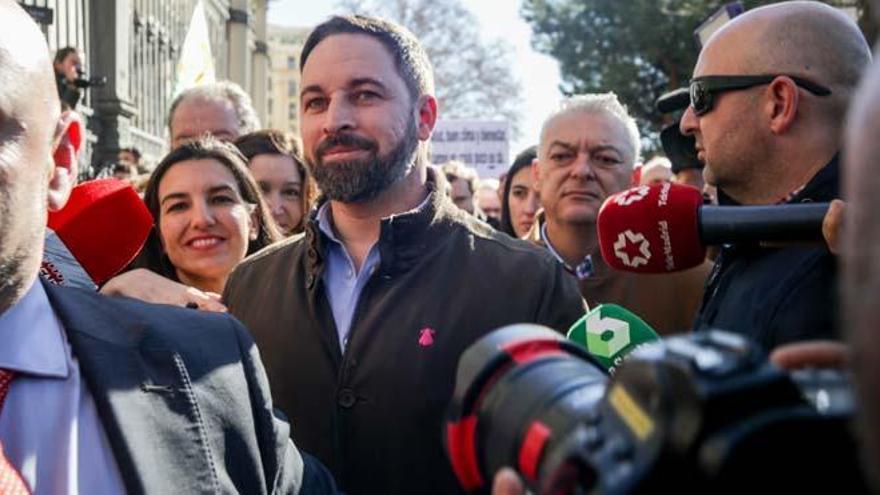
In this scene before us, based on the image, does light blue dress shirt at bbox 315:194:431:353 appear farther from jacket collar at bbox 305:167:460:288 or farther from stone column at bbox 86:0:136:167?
stone column at bbox 86:0:136:167

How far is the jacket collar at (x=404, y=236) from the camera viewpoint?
2.96 meters

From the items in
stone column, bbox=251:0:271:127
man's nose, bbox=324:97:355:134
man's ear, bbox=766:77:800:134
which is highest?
man's ear, bbox=766:77:800:134

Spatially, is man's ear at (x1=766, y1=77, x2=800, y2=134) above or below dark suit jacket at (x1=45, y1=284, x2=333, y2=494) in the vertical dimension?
above

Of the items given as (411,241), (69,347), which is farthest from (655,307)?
(69,347)

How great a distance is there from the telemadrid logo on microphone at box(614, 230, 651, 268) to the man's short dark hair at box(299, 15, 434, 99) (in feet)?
3.51

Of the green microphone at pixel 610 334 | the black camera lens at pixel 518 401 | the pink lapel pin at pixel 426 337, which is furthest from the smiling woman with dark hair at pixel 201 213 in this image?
the black camera lens at pixel 518 401

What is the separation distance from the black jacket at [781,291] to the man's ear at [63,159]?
4.55ft

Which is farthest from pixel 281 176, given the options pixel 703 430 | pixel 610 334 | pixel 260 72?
pixel 260 72

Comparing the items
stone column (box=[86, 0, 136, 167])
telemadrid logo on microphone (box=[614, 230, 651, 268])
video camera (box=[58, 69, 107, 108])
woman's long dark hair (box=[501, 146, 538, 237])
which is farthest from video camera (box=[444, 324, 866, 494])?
stone column (box=[86, 0, 136, 167])

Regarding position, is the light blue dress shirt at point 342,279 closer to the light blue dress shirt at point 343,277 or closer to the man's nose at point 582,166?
the light blue dress shirt at point 343,277

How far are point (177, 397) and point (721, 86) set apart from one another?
5.04 ft

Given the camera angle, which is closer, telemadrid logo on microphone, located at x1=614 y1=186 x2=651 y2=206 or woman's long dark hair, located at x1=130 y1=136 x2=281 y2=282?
telemadrid logo on microphone, located at x1=614 y1=186 x2=651 y2=206

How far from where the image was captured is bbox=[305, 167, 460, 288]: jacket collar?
2965mm

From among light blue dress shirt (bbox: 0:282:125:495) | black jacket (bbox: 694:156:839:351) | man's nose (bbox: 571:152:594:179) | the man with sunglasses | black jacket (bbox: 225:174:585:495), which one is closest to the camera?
light blue dress shirt (bbox: 0:282:125:495)
